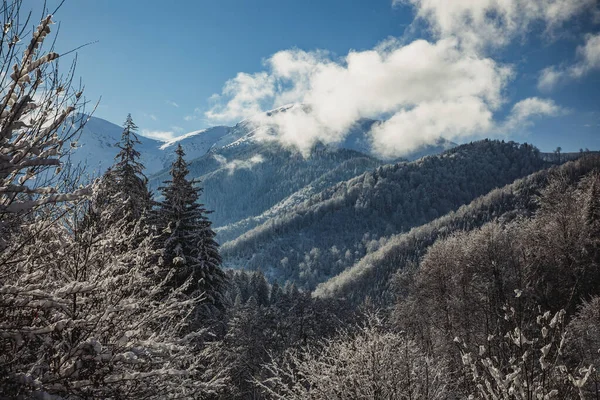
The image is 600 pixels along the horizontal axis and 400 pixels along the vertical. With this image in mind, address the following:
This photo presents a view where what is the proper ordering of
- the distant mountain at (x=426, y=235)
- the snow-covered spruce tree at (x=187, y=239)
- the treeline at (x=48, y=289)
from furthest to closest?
the distant mountain at (x=426, y=235)
the snow-covered spruce tree at (x=187, y=239)
the treeline at (x=48, y=289)

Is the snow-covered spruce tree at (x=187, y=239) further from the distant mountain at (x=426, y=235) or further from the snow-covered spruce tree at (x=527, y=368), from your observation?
the distant mountain at (x=426, y=235)

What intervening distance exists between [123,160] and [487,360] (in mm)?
19231

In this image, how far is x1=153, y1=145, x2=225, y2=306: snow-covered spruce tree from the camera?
A: 17016mm

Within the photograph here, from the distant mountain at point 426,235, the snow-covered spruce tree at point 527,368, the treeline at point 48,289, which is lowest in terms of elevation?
the distant mountain at point 426,235

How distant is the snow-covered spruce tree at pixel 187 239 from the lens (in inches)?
670

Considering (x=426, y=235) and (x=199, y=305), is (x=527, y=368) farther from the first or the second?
(x=426, y=235)

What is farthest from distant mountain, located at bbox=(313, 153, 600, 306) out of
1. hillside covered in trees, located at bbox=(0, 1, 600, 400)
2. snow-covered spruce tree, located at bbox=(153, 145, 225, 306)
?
snow-covered spruce tree, located at bbox=(153, 145, 225, 306)

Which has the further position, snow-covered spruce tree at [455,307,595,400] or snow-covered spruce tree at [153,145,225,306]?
snow-covered spruce tree at [153,145,225,306]

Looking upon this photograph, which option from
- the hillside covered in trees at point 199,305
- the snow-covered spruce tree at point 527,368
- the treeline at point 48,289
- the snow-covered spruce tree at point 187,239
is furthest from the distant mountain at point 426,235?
the treeline at point 48,289

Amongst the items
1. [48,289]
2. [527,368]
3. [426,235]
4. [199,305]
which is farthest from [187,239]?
[426,235]

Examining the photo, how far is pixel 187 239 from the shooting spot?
17656 mm

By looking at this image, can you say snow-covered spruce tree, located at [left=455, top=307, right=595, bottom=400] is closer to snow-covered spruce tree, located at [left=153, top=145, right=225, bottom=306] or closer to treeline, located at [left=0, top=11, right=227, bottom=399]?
treeline, located at [left=0, top=11, right=227, bottom=399]

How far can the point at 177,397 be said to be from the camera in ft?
14.8

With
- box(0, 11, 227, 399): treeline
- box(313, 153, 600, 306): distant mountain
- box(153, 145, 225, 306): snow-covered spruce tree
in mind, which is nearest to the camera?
box(0, 11, 227, 399): treeline
